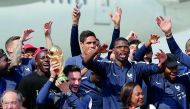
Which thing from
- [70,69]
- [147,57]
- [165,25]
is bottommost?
[147,57]

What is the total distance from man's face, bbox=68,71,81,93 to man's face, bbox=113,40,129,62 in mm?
566

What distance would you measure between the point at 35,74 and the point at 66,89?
0.60 meters

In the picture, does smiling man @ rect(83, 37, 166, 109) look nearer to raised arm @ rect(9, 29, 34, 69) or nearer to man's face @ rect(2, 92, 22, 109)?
raised arm @ rect(9, 29, 34, 69)

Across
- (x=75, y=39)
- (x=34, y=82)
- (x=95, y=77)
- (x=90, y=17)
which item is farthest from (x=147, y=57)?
(x=90, y=17)

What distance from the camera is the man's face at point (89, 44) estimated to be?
9.96 metres

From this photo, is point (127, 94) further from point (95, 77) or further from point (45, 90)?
point (95, 77)

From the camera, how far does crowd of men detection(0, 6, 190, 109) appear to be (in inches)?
361

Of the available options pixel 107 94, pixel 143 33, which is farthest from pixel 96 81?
pixel 143 33

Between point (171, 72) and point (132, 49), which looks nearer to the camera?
point (171, 72)

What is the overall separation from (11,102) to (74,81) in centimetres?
113

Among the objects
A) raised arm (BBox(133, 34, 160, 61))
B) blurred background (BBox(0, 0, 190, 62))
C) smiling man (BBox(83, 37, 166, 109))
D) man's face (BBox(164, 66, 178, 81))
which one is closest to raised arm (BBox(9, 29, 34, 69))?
smiling man (BBox(83, 37, 166, 109))

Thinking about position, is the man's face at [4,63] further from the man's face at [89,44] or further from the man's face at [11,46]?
the man's face at [89,44]

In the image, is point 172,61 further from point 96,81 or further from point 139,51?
point 96,81

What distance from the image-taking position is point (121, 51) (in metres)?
9.55
